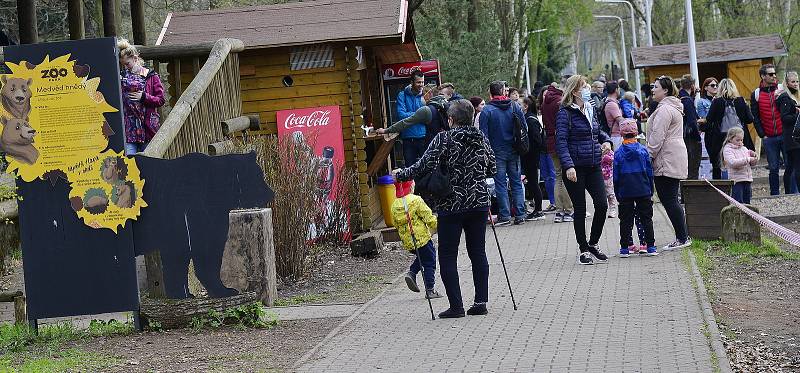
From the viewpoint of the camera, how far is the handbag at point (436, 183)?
31.8ft

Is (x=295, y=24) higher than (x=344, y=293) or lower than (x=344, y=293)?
higher

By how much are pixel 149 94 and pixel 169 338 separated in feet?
9.79

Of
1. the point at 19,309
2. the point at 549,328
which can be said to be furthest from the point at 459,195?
the point at 19,309

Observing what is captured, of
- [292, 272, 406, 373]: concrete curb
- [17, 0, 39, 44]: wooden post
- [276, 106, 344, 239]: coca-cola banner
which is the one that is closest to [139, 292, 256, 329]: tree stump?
[292, 272, 406, 373]: concrete curb

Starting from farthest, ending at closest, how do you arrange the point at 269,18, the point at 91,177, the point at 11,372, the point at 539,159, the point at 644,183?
the point at 539,159 < the point at 269,18 < the point at 644,183 < the point at 91,177 < the point at 11,372

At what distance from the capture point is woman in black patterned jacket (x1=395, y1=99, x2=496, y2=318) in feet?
32.1

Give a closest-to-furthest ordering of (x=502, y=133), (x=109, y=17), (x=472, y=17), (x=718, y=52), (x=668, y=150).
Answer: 1. (x=668, y=150)
2. (x=502, y=133)
3. (x=109, y=17)
4. (x=718, y=52)
5. (x=472, y=17)

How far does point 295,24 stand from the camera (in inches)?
646

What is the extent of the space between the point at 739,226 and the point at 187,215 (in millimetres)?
6639

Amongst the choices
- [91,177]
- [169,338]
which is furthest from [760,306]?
[91,177]

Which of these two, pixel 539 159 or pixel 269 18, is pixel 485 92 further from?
pixel 269 18

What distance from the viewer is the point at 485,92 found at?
112ft

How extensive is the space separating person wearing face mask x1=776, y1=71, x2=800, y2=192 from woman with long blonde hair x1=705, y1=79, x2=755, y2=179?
69 cm

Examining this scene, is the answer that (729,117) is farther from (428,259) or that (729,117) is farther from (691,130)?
(428,259)
